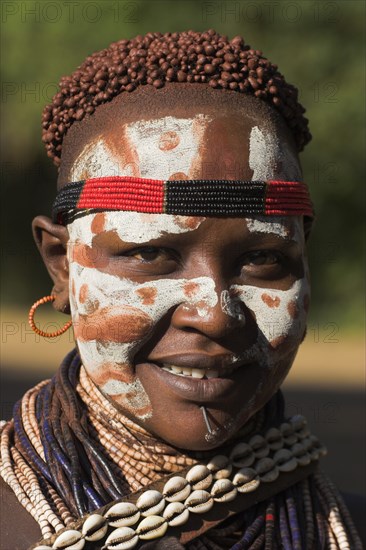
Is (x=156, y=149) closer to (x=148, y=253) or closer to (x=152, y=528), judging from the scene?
(x=148, y=253)

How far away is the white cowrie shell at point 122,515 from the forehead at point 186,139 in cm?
89

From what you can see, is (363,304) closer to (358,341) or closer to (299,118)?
(358,341)

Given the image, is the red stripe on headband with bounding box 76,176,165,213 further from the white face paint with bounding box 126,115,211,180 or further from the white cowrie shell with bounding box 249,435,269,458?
the white cowrie shell with bounding box 249,435,269,458

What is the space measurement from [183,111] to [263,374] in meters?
0.77

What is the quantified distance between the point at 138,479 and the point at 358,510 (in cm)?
89

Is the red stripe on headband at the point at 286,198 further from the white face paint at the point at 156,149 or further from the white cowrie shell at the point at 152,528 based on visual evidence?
the white cowrie shell at the point at 152,528

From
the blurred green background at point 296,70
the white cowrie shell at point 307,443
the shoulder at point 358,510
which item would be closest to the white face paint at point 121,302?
the white cowrie shell at point 307,443

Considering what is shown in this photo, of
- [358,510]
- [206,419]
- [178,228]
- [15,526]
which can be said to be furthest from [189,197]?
[358,510]

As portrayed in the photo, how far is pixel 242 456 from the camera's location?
8.66 ft

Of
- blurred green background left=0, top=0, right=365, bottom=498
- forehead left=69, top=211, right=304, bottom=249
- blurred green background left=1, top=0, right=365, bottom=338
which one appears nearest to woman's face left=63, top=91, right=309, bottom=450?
forehead left=69, top=211, right=304, bottom=249

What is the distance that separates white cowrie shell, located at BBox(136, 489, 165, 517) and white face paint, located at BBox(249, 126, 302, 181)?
35.8 inches

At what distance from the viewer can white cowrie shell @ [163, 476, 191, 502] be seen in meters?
2.45

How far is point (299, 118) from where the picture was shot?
106 inches

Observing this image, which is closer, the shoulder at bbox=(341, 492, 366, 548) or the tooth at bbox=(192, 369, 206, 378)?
the tooth at bbox=(192, 369, 206, 378)
